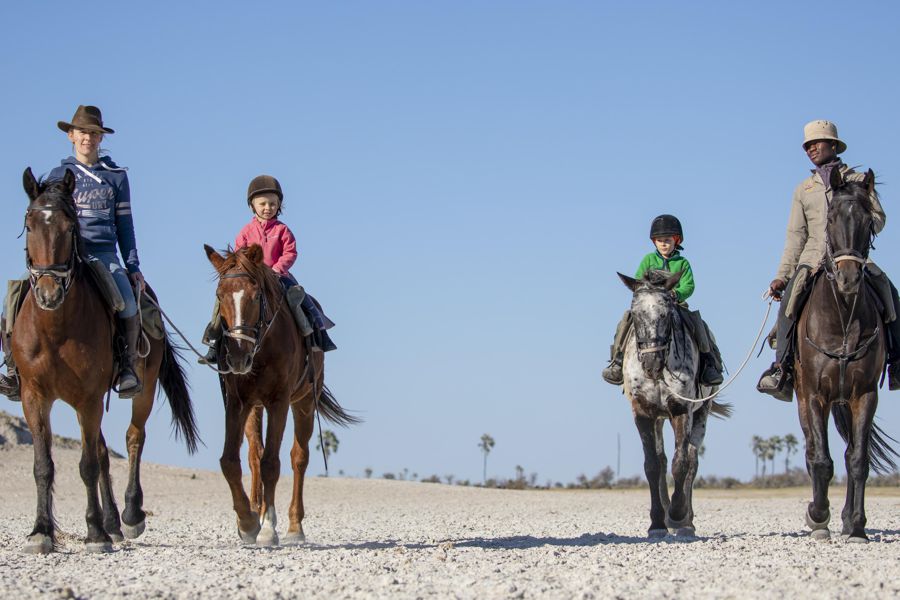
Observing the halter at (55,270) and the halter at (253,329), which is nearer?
the halter at (55,270)

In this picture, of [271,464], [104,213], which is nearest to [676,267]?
[271,464]

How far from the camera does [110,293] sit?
1056 centimetres

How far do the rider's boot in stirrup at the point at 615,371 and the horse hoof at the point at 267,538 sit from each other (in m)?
4.44

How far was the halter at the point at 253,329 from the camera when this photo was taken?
34.1 feet

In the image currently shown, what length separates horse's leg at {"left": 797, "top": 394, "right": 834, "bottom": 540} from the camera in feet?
36.9

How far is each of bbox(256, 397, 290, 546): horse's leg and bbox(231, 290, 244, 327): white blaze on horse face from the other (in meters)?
1.07

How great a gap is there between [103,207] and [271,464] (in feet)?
9.58

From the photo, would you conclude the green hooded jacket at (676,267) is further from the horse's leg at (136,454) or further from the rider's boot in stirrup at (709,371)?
the horse's leg at (136,454)

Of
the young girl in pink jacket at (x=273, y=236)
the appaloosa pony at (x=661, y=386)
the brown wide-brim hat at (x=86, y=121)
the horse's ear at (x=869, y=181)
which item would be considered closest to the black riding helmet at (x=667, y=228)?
the appaloosa pony at (x=661, y=386)

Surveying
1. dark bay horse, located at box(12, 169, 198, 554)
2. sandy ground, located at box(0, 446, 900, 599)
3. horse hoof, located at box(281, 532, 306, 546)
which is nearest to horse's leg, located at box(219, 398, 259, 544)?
sandy ground, located at box(0, 446, 900, 599)

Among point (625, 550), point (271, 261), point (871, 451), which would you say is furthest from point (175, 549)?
point (871, 451)

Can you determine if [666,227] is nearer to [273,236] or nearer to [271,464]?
[273,236]

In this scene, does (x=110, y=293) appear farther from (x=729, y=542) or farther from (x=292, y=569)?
(x=729, y=542)

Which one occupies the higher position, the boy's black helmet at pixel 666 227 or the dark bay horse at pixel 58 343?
the boy's black helmet at pixel 666 227
